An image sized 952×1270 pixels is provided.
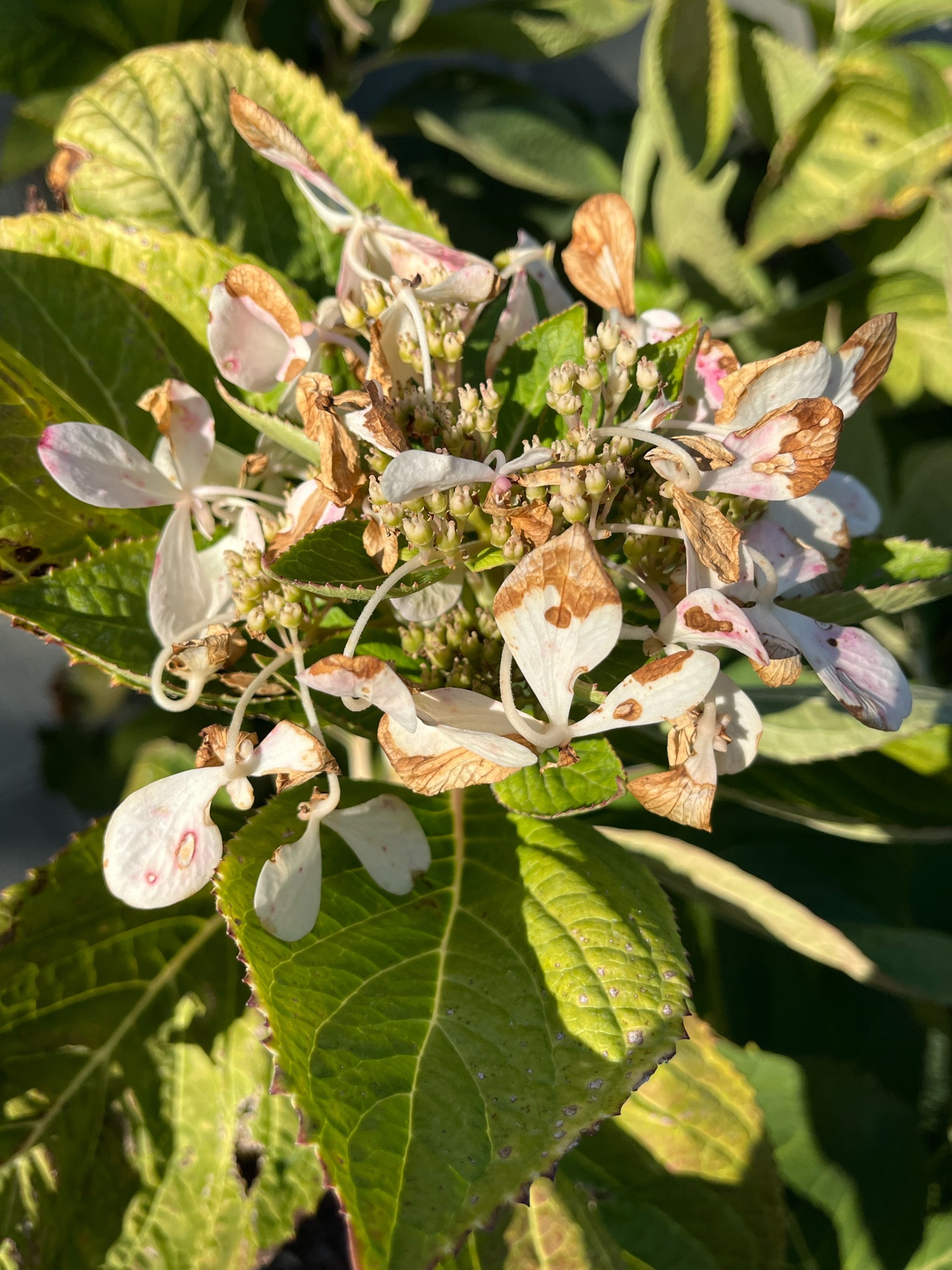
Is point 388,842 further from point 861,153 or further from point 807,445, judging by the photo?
point 861,153

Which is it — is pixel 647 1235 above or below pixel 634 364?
below

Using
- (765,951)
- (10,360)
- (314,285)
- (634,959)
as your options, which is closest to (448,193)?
(314,285)

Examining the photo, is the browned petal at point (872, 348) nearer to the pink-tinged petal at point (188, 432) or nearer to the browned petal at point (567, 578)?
the browned petal at point (567, 578)

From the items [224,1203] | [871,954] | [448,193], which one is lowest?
[224,1203]

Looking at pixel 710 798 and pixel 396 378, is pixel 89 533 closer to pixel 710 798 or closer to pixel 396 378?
pixel 396 378

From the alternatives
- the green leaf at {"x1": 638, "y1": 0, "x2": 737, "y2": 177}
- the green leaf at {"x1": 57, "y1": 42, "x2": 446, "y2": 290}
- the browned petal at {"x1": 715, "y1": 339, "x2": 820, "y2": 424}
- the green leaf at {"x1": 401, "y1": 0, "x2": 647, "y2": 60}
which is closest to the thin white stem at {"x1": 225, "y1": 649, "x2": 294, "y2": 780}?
the browned petal at {"x1": 715, "y1": 339, "x2": 820, "y2": 424}

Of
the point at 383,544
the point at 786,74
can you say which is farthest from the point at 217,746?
the point at 786,74
